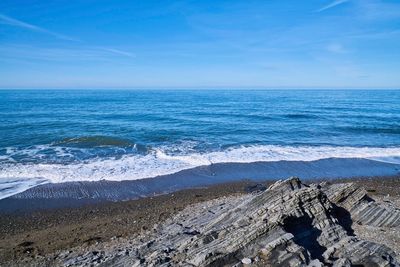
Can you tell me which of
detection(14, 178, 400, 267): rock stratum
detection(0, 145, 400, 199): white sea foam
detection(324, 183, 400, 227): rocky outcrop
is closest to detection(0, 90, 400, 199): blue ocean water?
detection(0, 145, 400, 199): white sea foam

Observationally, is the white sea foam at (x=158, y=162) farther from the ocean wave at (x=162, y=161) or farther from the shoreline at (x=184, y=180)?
the shoreline at (x=184, y=180)

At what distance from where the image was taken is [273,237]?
340 inches

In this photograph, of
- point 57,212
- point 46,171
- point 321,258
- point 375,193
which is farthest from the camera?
point 46,171

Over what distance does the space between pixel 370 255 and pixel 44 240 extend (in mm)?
10325

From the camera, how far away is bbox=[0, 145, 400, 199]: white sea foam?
61.9 feet

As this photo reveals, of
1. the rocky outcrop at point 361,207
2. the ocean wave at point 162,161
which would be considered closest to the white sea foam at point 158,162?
the ocean wave at point 162,161

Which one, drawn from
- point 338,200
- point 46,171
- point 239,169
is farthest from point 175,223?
point 46,171

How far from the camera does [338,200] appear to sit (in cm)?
1159

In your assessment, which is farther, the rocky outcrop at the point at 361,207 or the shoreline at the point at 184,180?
the shoreline at the point at 184,180

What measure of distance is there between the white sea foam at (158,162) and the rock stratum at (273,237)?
8.65 meters

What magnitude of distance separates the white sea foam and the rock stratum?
8.65 meters

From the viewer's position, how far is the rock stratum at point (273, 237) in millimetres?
8258

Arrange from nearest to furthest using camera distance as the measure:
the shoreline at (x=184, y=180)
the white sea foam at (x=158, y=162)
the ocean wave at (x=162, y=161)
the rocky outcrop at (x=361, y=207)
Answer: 1. the rocky outcrop at (x=361, y=207)
2. the shoreline at (x=184, y=180)
3. the white sea foam at (x=158, y=162)
4. the ocean wave at (x=162, y=161)

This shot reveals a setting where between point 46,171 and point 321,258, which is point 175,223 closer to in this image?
point 321,258
